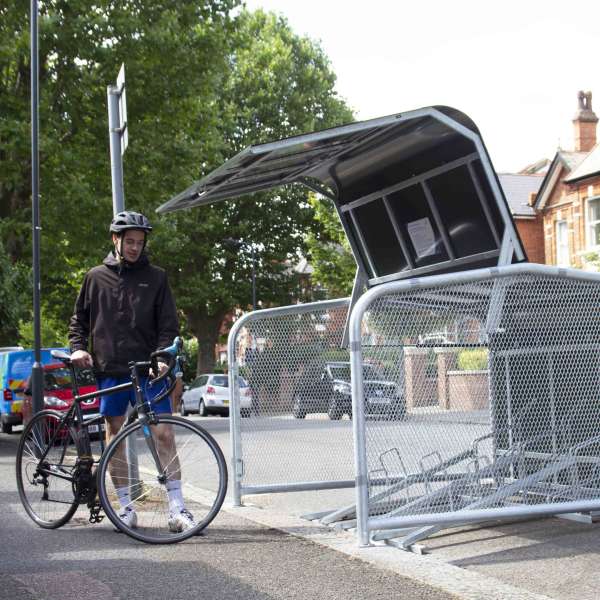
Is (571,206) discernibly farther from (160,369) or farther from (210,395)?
(160,369)

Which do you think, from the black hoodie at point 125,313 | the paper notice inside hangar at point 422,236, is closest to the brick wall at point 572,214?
the paper notice inside hangar at point 422,236

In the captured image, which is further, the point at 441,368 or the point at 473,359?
the point at 473,359

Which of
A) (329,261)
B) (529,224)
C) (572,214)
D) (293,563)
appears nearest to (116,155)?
(293,563)

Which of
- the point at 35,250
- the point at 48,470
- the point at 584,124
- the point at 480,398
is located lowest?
the point at 48,470

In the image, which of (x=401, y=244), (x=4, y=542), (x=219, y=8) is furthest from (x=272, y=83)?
(x=4, y=542)

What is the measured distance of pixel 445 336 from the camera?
21.0 feet

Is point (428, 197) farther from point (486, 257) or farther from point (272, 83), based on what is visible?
point (272, 83)

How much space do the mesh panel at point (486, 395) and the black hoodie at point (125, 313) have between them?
139cm

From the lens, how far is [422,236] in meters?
8.63

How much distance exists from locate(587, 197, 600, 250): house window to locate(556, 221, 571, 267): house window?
223 centimetres

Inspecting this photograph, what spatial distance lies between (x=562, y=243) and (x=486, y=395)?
39.3m

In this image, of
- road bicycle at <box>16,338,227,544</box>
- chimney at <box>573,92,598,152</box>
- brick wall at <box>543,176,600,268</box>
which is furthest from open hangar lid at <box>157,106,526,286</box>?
chimney at <box>573,92,598,152</box>

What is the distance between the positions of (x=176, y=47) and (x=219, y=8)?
8.27 feet

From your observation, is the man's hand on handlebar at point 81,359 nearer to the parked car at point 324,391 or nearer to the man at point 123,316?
the man at point 123,316
